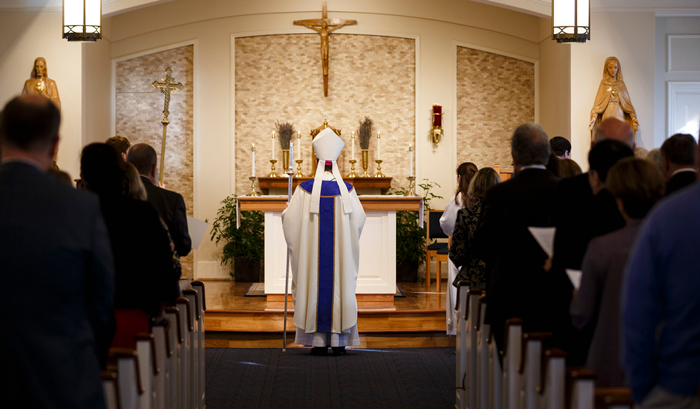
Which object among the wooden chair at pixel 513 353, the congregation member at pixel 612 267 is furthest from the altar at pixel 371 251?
the congregation member at pixel 612 267

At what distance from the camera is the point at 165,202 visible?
3635 mm

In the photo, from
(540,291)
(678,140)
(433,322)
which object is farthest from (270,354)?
(678,140)

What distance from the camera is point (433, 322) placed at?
6277 millimetres

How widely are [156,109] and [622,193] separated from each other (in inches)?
332

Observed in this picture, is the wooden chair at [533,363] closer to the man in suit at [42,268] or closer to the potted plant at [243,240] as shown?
the man in suit at [42,268]

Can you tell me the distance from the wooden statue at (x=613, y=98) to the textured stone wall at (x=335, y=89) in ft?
9.22

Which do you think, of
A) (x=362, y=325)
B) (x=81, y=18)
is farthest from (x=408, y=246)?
(x=81, y=18)

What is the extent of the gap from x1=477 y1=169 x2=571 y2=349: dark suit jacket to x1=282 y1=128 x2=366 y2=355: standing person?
257 centimetres

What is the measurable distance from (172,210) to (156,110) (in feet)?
20.8

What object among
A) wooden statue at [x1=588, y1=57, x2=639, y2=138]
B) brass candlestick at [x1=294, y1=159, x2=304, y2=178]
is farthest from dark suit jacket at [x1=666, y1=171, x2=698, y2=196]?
brass candlestick at [x1=294, y1=159, x2=304, y2=178]

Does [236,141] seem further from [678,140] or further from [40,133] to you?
[40,133]

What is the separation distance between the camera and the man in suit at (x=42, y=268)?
5.54 ft

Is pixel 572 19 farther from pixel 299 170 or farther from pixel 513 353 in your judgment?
pixel 299 170

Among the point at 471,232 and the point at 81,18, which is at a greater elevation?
the point at 81,18
